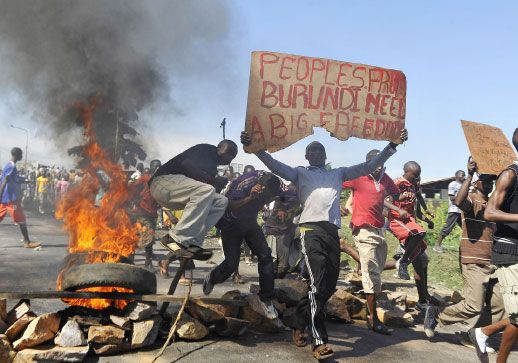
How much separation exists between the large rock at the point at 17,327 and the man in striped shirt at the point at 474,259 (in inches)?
180

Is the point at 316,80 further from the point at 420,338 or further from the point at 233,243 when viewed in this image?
the point at 420,338

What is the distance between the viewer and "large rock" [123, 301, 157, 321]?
4.54 metres

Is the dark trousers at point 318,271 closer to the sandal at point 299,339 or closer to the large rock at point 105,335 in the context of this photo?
the sandal at point 299,339

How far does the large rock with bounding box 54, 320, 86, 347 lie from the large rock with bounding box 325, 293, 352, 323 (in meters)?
3.18

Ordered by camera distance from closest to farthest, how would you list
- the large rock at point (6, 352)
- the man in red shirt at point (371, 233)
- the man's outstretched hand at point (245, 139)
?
1. the large rock at point (6, 352)
2. the man's outstretched hand at point (245, 139)
3. the man in red shirt at point (371, 233)

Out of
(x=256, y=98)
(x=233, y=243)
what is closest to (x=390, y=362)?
(x=233, y=243)

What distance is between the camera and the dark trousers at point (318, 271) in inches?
177

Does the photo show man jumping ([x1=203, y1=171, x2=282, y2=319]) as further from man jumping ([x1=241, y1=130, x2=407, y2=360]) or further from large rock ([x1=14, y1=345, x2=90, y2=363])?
large rock ([x1=14, y1=345, x2=90, y2=363])

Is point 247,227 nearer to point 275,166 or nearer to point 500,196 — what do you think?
point 275,166

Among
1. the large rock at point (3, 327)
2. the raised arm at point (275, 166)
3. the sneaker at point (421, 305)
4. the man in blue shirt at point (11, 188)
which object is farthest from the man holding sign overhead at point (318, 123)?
the man in blue shirt at point (11, 188)

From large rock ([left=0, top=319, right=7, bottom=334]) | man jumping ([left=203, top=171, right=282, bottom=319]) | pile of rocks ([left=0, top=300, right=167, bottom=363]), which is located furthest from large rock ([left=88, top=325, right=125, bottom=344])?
man jumping ([left=203, top=171, right=282, bottom=319])

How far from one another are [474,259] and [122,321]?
4048mm

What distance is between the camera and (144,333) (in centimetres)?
443

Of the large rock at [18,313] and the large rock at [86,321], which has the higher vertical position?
the large rock at [18,313]
